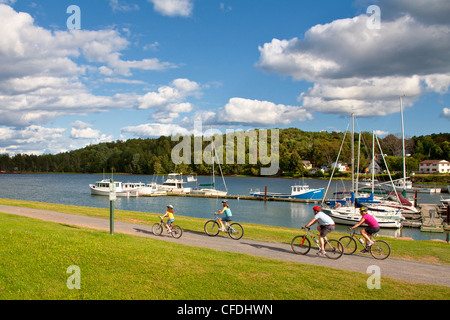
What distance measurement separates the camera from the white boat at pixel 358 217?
39.0 meters

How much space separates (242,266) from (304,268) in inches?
82.0

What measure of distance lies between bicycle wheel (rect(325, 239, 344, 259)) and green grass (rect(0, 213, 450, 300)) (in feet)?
8.03

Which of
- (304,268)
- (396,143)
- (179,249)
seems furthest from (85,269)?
(396,143)

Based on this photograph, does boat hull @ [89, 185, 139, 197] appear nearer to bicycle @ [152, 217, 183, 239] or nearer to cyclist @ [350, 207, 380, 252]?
bicycle @ [152, 217, 183, 239]

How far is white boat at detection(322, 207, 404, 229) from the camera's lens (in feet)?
128

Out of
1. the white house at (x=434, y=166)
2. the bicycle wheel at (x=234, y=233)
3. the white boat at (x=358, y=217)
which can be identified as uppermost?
the white house at (x=434, y=166)

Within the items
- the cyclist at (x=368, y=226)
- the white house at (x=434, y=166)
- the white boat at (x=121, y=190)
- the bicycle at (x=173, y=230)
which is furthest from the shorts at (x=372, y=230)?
the white house at (x=434, y=166)

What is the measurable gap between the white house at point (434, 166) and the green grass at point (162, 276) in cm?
15221

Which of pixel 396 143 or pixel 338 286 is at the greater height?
pixel 396 143

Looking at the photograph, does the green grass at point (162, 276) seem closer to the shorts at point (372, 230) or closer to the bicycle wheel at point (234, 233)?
the shorts at point (372, 230)

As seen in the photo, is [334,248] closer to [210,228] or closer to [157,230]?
[210,228]

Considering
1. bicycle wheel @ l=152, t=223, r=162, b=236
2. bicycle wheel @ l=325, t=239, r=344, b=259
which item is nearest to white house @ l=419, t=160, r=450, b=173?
bicycle wheel @ l=325, t=239, r=344, b=259
